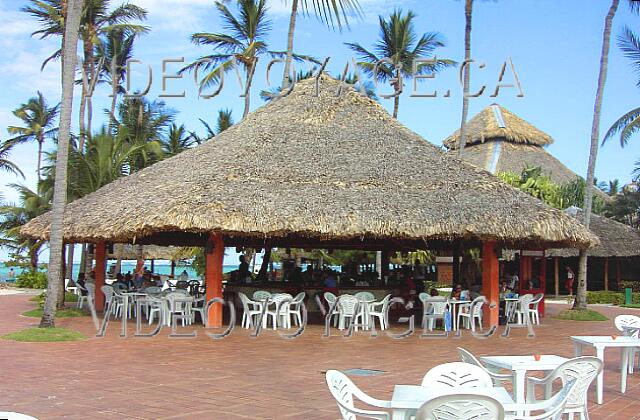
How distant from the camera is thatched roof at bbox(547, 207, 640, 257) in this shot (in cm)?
2594

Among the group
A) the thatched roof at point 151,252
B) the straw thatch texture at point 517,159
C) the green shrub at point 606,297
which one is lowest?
the green shrub at point 606,297

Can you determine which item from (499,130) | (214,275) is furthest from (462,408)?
(499,130)

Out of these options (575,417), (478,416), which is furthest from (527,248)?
(478,416)

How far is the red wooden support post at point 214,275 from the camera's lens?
44.0 ft

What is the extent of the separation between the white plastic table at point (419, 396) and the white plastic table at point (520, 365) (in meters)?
0.86

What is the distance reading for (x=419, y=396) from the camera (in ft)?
14.6

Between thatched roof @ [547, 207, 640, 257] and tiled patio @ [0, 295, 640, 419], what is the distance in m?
13.7

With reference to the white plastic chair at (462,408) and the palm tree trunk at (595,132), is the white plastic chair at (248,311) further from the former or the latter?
the white plastic chair at (462,408)

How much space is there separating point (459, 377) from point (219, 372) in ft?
14.2

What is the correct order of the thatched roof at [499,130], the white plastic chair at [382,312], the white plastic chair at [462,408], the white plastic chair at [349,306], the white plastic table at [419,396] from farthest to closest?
the thatched roof at [499,130], the white plastic chair at [382,312], the white plastic chair at [349,306], the white plastic table at [419,396], the white plastic chair at [462,408]

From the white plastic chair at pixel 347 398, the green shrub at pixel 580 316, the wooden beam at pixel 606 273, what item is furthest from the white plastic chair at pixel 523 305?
the wooden beam at pixel 606 273

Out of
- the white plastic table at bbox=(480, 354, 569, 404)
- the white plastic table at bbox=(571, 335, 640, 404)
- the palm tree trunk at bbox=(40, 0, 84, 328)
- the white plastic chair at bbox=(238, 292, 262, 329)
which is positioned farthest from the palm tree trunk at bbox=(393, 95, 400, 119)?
the white plastic table at bbox=(480, 354, 569, 404)

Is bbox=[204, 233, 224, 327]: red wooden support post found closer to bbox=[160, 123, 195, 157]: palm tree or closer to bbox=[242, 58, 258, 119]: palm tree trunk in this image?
bbox=[242, 58, 258, 119]: palm tree trunk

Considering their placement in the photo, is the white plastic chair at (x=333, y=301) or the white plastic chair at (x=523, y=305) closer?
the white plastic chair at (x=333, y=301)
